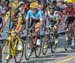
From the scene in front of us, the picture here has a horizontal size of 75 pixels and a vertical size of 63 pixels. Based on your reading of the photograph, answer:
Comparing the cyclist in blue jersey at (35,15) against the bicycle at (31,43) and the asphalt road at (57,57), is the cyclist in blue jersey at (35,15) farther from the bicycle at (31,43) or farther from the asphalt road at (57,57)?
the asphalt road at (57,57)

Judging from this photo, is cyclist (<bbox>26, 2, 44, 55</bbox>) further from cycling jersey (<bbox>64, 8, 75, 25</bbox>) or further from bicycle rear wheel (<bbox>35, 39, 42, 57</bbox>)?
cycling jersey (<bbox>64, 8, 75, 25</bbox>)

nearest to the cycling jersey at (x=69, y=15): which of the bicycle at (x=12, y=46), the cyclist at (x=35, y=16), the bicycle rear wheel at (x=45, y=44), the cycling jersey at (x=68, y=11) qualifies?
the cycling jersey at (x=68, y=11)

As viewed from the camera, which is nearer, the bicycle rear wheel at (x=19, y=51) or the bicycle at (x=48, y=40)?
the bicycle rear wheel at (x=19, y=51)

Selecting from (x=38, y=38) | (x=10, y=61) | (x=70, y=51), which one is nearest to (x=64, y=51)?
(x=70, y=51)

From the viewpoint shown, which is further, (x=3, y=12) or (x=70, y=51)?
(x=3, y=12)

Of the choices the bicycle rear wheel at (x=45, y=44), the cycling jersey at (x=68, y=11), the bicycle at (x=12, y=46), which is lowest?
the bicycle rear wheel at (x=45, y=44)

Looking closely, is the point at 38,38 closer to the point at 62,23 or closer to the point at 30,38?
the point at 30,38

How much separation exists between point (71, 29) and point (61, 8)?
4.80 metres

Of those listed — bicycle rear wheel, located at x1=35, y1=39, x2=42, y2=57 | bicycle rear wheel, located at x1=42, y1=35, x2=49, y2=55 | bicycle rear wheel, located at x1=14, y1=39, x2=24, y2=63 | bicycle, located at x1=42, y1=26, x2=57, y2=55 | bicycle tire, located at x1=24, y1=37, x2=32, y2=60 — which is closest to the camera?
bicycle rear wheel, located at x1=14, y1=39, x2=24, y2=63

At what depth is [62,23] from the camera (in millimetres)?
19328

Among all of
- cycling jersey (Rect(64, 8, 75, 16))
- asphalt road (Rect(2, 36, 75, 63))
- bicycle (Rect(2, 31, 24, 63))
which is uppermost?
cycling jersey (Rect(64, 8, 75, 16))

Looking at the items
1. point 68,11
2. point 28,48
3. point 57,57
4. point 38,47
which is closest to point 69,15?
point 68,11

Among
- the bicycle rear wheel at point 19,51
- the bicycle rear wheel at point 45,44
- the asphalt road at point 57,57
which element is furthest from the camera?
the bicycle rear wheel at point 45,44

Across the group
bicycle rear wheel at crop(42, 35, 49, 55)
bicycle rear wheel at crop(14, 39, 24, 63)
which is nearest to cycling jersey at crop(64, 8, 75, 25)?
bicycle rear wheel at crop(42, 35, 49, 55)
